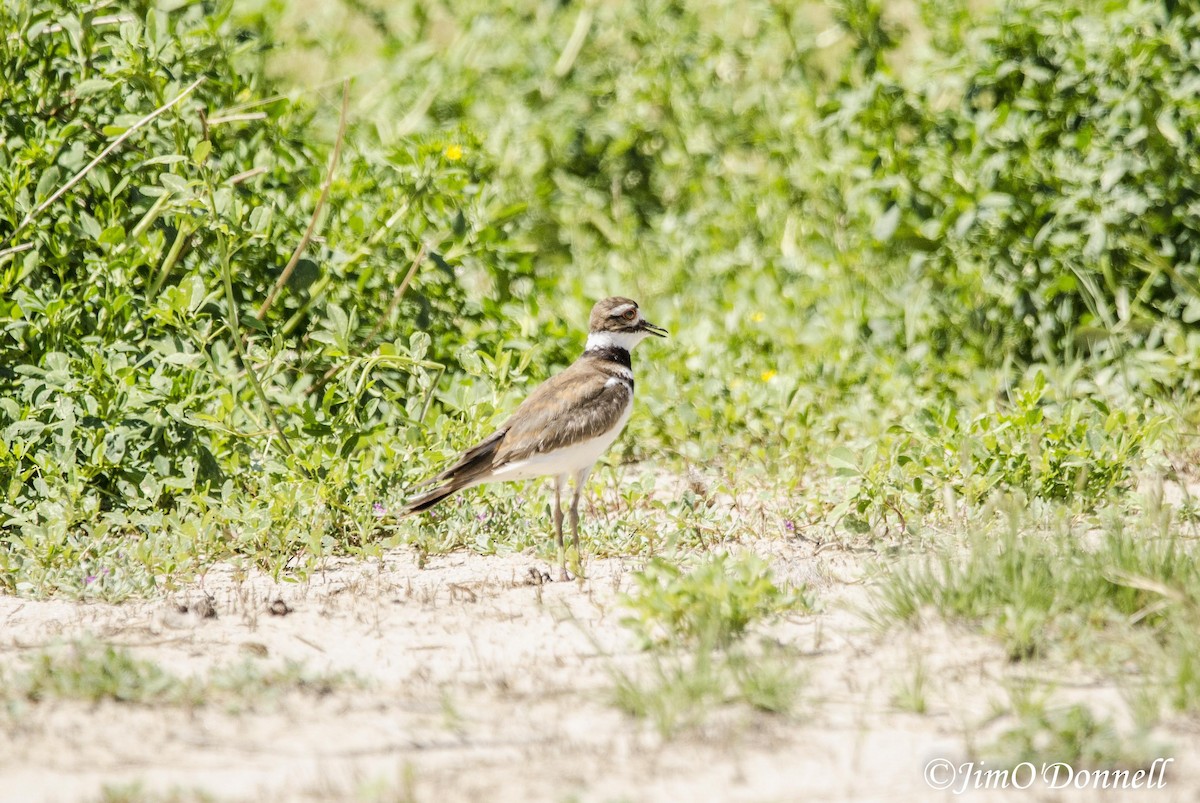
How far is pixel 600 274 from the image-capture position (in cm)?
933

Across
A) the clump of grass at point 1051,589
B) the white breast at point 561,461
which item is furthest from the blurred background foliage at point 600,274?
the clump of grass at point 1051,589

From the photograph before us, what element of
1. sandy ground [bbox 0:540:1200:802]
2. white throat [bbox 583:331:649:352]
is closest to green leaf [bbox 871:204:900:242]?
white throat [bbox 583:331:649:352]

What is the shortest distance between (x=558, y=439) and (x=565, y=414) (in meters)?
0.15

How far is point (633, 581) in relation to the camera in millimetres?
5379

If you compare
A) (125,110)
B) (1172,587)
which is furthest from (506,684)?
(125,110)

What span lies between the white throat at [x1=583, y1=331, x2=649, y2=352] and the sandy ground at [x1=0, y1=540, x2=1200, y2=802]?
63.4 inches

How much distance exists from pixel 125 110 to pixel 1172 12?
17.9 feet

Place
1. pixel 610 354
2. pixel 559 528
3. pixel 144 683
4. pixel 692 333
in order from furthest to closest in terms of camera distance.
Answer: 1. pixel 692 333
2. pixel 610 354
3. pixel 559 528
4. pixel 144 683

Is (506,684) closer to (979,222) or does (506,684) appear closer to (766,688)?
(766,688)

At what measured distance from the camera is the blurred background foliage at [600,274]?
5898mm

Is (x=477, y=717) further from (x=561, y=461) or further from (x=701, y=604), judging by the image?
(x=561, y=461)

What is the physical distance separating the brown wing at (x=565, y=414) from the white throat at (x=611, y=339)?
0.31 m

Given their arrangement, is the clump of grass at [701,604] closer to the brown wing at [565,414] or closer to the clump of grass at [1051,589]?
the clump of grass at [1051,589]

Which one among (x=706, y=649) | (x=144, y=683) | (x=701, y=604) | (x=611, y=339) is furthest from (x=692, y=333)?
(x=144, y=683)
